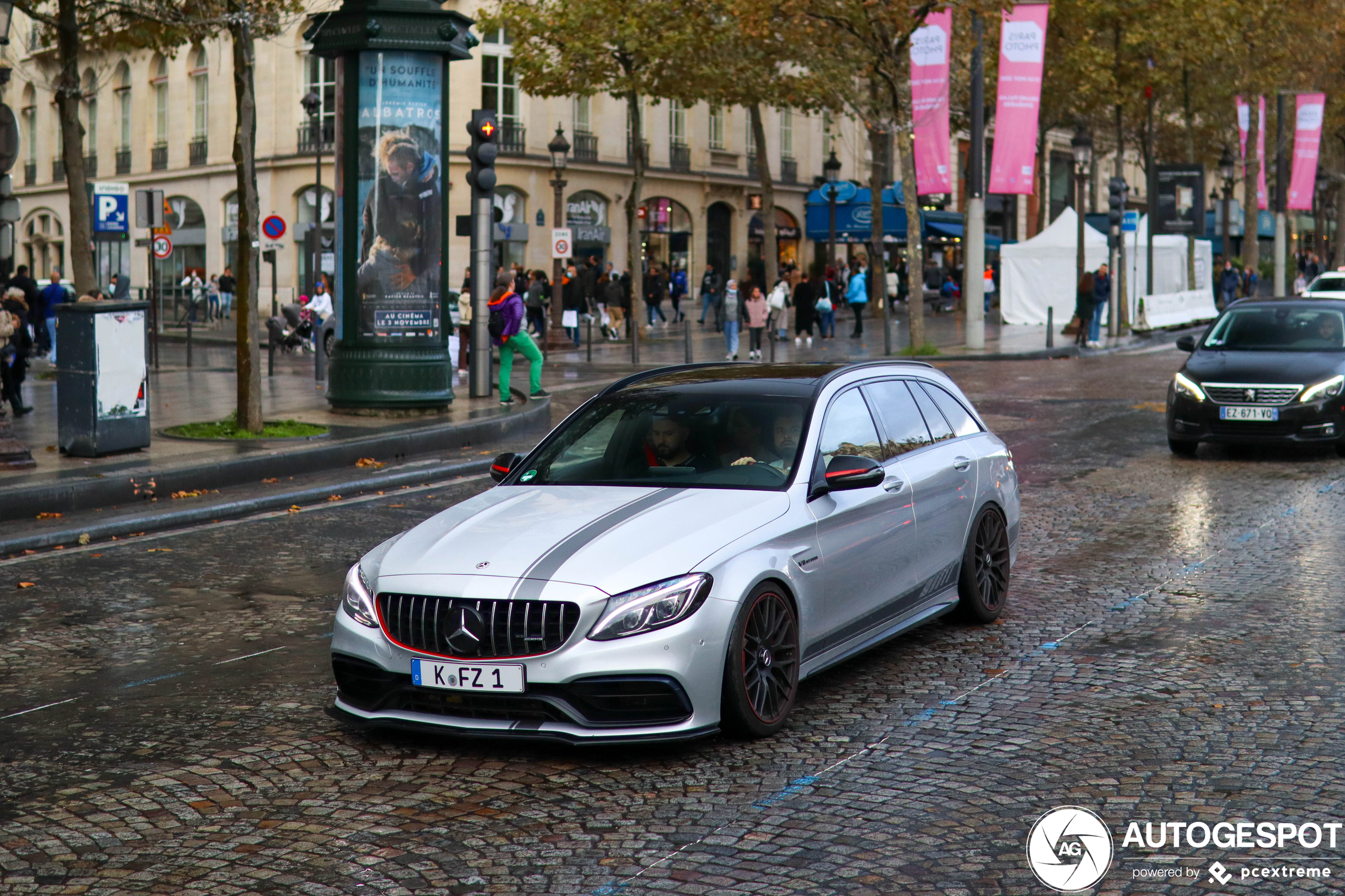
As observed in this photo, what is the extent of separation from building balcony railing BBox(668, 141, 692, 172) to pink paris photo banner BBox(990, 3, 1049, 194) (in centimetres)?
2514

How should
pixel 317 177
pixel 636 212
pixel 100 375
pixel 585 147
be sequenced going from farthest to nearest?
pixel 585 147, pixel 317 177, pixel 636 212, pixel 100 375

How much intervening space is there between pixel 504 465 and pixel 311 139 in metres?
44.5

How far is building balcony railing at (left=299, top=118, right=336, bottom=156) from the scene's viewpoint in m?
48.6

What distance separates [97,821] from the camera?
4.87m

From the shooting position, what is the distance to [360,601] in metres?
5.68

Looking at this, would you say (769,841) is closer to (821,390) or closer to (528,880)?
(528,880)

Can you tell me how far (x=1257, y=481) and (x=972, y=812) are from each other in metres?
9.04

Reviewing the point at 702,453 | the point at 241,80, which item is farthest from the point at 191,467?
the point at 702,453

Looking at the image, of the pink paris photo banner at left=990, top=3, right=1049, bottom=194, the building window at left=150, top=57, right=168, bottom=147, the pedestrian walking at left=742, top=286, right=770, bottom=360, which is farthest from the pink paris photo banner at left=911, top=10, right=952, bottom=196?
the building window at left=150, top=57, right=168, bottom=147

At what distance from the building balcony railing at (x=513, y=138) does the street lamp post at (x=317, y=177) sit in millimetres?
5507

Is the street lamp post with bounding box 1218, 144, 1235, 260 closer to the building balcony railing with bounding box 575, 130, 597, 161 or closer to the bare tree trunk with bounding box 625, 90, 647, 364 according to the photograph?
the building balcony railing with bounding box 575, 130, 597, 161

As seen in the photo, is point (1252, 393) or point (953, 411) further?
point (1252, 393)

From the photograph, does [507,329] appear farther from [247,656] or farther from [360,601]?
[360,601]

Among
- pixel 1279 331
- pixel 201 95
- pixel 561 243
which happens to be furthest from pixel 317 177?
pixel 1279 331
